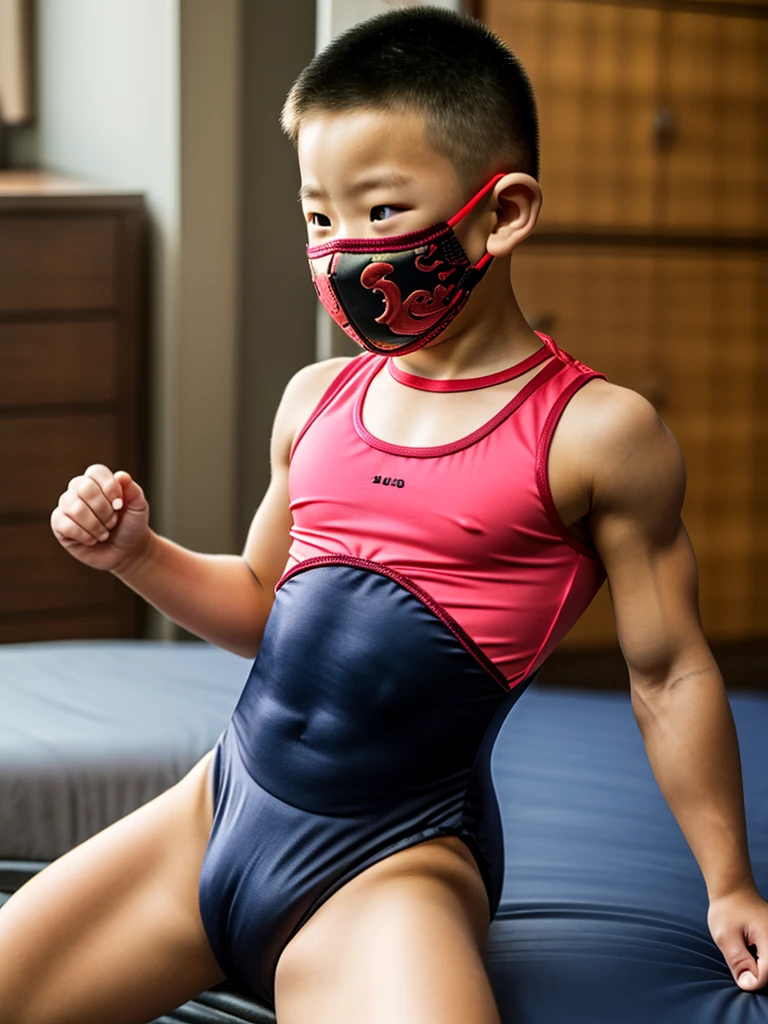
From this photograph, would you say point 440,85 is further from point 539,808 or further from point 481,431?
point 539,808

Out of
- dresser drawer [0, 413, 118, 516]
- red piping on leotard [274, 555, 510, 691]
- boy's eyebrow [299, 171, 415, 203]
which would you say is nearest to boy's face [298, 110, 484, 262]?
boy's eyebrow [299, 171, 415, 203]

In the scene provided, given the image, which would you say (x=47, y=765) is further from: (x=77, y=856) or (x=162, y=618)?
(x=162, y=618)

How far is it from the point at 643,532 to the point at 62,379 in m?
1.91

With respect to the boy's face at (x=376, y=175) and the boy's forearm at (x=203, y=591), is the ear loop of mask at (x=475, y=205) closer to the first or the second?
the boy's face at (x=376, y=175)

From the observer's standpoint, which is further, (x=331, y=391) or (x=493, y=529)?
(x=331, y=391)

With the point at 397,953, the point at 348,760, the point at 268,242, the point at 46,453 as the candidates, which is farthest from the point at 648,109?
the point at 397,953

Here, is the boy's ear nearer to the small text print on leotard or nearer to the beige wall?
the small text print on leotard

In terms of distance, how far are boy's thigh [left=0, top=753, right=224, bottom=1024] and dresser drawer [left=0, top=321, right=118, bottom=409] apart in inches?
67.9

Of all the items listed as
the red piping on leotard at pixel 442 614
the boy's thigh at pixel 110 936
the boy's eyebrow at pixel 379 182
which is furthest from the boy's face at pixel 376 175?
the boy's thigh at pixel 110 936

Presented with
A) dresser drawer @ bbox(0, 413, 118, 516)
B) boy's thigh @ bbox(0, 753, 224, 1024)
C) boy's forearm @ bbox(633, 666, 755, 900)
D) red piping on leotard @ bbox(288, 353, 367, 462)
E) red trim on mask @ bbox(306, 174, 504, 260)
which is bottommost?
dresser drawer @ bbox(0, 413, 118, 516)

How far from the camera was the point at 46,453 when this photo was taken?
262 centimetres

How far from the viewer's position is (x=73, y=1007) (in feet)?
3.16

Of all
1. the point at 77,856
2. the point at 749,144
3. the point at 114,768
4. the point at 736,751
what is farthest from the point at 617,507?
the point at 749,144

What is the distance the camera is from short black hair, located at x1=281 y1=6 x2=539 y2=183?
908 millimetres
